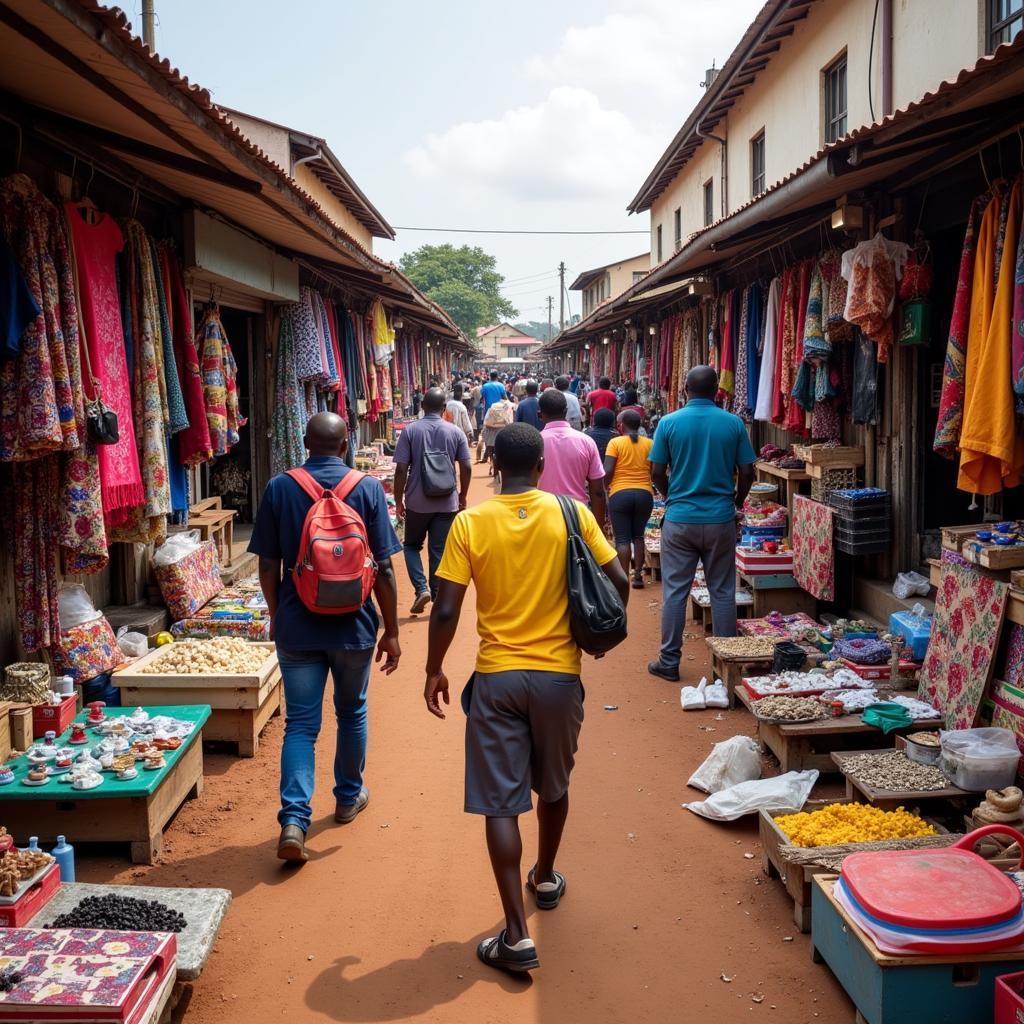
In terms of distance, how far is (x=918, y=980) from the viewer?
3.54 metres

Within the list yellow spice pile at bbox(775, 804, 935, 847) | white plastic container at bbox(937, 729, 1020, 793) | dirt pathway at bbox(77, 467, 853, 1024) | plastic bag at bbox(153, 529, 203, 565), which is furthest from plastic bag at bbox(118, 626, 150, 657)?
white plastic container at bbox(937, 729, 1020, 793)

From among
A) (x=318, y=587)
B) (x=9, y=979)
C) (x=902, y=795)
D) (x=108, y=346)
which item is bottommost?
(x=902, y=795)

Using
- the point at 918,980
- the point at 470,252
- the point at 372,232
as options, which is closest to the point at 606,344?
the point at 372,232

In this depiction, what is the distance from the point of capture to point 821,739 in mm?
6090

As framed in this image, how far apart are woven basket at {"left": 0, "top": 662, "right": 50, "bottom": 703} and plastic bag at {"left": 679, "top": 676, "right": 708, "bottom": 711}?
4136 mm

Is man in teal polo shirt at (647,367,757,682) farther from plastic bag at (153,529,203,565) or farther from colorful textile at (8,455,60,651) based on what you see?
colorful textile at (8,455,60,651)

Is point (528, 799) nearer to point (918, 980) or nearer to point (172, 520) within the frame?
point (918, 980)

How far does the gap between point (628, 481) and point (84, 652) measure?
5.90m

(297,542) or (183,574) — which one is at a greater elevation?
(297,542)

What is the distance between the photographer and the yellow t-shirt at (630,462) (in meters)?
10.5

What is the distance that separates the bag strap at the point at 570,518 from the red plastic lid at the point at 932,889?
1591 mm

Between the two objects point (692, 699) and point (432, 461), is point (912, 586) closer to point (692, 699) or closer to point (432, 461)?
point (692, 699)

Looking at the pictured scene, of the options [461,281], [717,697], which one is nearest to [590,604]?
[717,697]

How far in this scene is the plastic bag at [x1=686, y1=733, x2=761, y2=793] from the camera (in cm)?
589
